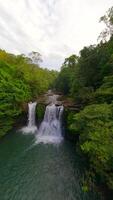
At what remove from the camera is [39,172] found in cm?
1262

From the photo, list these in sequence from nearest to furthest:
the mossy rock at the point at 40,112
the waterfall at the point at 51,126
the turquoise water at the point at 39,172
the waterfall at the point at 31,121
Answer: the turquoise water at the point at 39,172 < the waterfall at the point at 51,126 < the waterfall at the point at 31,121 < the mossy rock at the point at 40,112

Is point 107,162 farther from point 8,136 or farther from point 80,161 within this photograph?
point 8,136

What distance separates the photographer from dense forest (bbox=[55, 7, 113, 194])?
8.56 metres

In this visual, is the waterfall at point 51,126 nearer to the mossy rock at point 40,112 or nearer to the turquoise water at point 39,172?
the mossy rock at point 40,112

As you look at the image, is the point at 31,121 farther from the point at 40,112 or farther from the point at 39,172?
the point at 39,172

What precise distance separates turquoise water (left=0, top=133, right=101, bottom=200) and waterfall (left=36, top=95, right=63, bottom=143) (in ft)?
5.97

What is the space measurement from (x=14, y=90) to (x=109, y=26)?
14494 mm

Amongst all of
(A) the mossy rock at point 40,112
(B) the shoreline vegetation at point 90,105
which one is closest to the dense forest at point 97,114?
(B) the shoreline vegetation at point 90,105

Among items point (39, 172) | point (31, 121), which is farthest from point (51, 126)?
point (39, 172)

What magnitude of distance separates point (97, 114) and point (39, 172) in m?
5.74

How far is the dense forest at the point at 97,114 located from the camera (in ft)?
28.1

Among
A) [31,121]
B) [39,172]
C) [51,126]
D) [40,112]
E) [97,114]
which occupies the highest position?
[97,114]

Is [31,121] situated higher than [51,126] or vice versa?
[31,121]

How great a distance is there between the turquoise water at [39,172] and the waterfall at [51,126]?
1819mm
